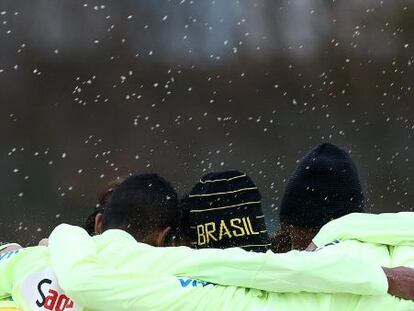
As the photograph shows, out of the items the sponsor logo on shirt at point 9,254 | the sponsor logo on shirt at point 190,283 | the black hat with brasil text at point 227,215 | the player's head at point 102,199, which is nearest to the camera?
the sponsor logo on shirt at point 190,283

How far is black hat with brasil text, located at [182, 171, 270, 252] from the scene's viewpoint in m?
1.35

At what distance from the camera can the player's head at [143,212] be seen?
128 cm

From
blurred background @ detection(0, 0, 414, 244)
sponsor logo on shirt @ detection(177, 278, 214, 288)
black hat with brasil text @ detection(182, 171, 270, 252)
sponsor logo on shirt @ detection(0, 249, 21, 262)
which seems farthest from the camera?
blurred background @ detection(0, 0, 414, 244)

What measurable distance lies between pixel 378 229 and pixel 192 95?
5058 millimetres

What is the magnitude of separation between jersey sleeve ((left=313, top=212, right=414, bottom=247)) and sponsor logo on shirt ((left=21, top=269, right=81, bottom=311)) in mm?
→ 398

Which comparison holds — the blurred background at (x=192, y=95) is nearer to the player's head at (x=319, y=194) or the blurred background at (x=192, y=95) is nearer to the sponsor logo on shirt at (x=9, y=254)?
the player's head at (x=319, y=194)

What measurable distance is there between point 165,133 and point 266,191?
894 mm

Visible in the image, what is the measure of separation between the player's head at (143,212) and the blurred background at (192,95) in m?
3.83

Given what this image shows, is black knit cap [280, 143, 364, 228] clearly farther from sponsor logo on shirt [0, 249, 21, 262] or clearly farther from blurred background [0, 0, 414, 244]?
blurred background [0, 0, 414, 244]

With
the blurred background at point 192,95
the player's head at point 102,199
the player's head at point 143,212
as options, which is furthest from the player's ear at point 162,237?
the blurred background at point 192,95

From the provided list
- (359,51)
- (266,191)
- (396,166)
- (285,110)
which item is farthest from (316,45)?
(266,191)

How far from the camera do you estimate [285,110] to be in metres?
6.00

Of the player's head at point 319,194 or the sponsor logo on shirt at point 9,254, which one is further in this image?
the player's head at point 319,194

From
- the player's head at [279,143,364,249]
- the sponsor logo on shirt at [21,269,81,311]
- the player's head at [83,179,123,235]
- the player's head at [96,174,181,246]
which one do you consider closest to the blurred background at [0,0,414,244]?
the player's head at [83,179,123,235]
